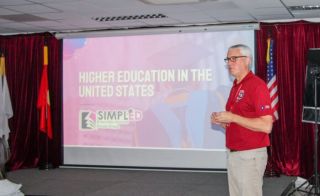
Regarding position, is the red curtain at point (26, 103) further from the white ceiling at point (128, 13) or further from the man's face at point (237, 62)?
the man's face at point (237, 62)

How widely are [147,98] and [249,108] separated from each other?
4.90 m

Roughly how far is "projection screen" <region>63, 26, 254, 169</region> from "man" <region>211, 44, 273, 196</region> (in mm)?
4343

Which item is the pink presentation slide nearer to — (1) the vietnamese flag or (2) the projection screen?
(2) the projection screen

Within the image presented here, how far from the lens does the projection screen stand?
289 inches

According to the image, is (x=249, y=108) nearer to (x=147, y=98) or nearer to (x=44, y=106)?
(x=147, y=98)

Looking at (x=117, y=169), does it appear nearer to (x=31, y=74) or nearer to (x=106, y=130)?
(x=106, y=130)

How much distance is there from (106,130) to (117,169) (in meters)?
0.67

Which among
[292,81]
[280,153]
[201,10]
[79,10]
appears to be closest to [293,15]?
[292,81]

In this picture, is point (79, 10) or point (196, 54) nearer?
point (79, 10)

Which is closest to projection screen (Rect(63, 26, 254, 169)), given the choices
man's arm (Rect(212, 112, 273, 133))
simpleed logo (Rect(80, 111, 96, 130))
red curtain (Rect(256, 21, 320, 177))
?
simpleed logo (Rect(80, 111, 96, 130))

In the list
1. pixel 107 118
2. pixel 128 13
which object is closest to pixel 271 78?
pixel 128 13

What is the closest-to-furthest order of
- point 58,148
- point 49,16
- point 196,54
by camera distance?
point 49,16 → point 196,54 → point 58,148

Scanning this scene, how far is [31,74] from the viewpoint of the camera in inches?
323

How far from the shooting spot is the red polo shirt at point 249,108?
276 cm
